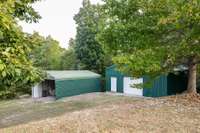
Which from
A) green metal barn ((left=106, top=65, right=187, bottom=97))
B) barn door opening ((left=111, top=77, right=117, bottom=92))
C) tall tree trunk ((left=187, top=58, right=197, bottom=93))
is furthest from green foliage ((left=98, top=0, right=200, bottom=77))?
barn door opening ((left=111, top=77, right=117, bottom=92))

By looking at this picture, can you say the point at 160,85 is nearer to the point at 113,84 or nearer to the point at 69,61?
the point at 113,84

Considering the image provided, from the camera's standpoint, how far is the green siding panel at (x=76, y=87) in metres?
19.8

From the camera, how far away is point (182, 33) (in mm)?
11617

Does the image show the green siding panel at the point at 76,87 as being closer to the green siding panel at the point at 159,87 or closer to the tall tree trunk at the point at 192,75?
the green siding panel at the point at 159,87

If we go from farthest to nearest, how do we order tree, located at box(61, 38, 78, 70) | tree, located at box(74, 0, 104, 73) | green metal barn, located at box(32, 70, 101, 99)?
1. tree, located at box(61, 38, 78, 70)
2. tree, located at box(74, 0, 104, 73)
3. green metal barn, located at box(32, 70, 101, 99)

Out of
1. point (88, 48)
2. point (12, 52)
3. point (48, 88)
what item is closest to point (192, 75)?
point (12, 52)

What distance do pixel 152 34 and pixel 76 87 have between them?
36.3 ft

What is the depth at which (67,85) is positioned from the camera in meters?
20.3

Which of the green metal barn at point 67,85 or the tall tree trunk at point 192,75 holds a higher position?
the tall tree trunk at point 192,75

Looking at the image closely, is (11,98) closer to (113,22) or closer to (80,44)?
(80,44)

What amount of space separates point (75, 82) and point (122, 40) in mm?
9787

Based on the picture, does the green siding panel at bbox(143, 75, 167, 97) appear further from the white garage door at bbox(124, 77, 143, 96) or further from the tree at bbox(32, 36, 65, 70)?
the tree at bbox(32, 36, 65, 70)

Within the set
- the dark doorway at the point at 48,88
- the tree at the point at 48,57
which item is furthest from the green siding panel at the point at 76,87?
the tree at the point at 48,57

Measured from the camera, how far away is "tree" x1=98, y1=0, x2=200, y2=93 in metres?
9.99
